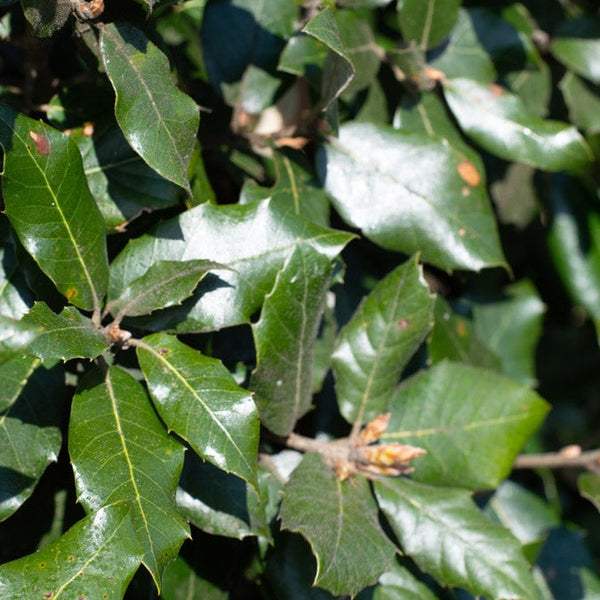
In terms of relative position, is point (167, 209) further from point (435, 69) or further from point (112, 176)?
point (435, 69)

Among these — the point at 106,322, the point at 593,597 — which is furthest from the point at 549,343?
the point at 106,322

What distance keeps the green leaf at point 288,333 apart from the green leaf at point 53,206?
25 cm

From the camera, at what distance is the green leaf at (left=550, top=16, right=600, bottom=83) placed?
1.84 m

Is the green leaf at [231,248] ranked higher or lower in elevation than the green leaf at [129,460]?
higher

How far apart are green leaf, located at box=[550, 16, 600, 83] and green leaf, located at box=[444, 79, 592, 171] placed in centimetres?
38

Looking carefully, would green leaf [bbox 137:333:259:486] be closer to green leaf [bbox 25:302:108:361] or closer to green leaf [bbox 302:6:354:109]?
green leaf [bbox 25:302:108:361]

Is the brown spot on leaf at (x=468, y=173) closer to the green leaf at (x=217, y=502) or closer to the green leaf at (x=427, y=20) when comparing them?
the green leaf at (x=427, y=20)

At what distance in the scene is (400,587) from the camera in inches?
49.3

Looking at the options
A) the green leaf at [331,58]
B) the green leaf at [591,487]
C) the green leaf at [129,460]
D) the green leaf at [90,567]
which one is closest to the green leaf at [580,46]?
the green leaf at [331,58]

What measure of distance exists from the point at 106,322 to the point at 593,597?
4.30ft

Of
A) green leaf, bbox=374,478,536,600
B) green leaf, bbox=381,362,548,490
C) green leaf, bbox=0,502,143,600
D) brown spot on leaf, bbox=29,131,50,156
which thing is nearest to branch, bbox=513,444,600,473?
green leaf, bbox=381,362,548,490

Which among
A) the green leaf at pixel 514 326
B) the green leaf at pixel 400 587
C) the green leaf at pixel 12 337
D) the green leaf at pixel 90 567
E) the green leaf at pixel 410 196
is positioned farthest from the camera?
the green leaf at pixel 514 326

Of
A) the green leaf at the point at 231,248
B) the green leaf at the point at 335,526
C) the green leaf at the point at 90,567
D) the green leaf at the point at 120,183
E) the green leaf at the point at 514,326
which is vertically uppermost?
the green leaf at the point at 120,183

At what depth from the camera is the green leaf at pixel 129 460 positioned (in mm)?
908
